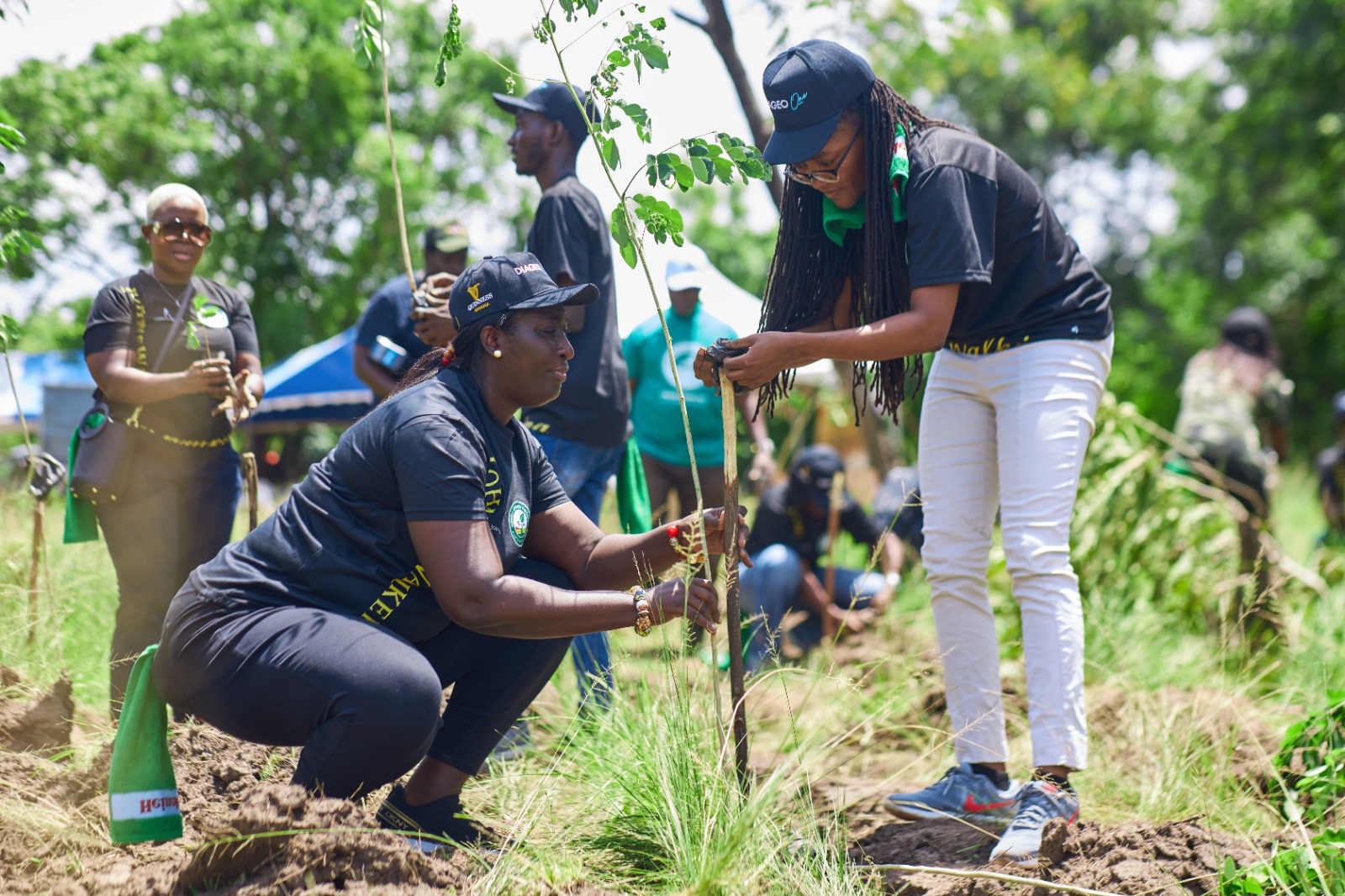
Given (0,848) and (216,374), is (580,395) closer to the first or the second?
(216,374)

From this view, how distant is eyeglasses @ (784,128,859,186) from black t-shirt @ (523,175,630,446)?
Answer: 40.8 inches

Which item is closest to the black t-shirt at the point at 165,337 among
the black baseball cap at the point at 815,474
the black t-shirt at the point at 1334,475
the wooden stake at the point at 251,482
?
the wooden stake at the point at 251,482

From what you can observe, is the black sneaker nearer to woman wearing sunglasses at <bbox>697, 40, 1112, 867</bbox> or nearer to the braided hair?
the braided hair

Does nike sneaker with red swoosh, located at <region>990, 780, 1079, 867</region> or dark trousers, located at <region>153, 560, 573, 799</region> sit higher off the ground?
dark trousers, located at <region>153, 560, 573, 799</region>

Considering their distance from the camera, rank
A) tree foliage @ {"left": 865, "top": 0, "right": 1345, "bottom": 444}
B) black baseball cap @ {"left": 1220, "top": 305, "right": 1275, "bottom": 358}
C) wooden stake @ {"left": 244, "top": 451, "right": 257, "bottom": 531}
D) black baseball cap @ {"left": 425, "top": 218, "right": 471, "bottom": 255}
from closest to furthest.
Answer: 1. wooden stake @ {"left": 244, "top": 451, "right": 257, "bottom": 531}
2. black baseball cap @ {"left": 425, "top": 218, "right": 471, "bottom": 255}
3. black baseball cap @ {"left": 1220, "top": 305, "right": 1275, "bottom": 358}
4. tree foliage @ {"left": 865, "top": 0, "right": 1345, "bottom": 444}

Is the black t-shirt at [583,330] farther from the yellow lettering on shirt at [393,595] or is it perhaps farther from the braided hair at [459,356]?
the yellow lettering on shirt at [393,595]

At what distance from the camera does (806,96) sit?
2838 millimetres

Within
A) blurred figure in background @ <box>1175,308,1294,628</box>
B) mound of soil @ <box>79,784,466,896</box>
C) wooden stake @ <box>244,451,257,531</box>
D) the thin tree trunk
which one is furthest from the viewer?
blurred figure in background @ <box>1175,308,1294,628</box>

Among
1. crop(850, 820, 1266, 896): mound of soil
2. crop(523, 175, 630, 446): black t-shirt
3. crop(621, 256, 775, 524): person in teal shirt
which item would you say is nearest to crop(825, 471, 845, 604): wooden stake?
crop(621, 256, 775, 524): person in teal shirt

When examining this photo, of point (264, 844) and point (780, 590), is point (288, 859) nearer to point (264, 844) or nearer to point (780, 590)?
point (264, 844)

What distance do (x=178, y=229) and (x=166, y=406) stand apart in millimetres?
583

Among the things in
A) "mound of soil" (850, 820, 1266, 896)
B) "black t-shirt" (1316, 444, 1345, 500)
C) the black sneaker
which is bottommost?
"black t-shirt" (1316, 444, 1345, 500)

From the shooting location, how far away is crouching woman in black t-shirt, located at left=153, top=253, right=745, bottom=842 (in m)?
2.31

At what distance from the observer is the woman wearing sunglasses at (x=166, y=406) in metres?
3.58
